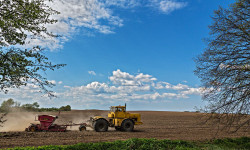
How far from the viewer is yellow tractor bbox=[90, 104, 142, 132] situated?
1981 cm

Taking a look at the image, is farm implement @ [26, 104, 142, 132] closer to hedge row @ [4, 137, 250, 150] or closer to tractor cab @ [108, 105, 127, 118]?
tractor cab @ [108, 105, 127, 118]

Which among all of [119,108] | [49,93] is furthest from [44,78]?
[119,108]

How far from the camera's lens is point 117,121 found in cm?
2016

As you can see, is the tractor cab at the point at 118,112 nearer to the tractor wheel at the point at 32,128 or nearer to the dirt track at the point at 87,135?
the dirt track at the point at 87,135

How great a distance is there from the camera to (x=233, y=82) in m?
11.9

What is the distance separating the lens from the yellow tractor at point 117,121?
1981cm

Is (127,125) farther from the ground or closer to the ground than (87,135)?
farther from the ground

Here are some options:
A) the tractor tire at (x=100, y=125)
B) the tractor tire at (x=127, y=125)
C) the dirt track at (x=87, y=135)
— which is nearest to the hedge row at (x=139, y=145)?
the dirt track at (x=87, y=135)

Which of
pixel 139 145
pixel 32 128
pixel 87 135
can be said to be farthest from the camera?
pixel 32 128

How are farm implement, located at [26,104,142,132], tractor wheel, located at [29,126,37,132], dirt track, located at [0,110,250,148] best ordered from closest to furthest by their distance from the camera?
1. dirt track, located at [0,110,250,148]
2. tractor wheel, located at [29,126,37,132]
3. farm implement, located at [26,104,142,132]

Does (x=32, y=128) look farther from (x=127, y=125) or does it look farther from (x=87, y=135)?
(x=127, y=125)

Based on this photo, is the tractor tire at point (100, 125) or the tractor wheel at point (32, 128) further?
the tractor tire at point (100, 125)

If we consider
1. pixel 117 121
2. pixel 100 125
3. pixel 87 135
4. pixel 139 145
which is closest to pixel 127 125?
pixel 117 121

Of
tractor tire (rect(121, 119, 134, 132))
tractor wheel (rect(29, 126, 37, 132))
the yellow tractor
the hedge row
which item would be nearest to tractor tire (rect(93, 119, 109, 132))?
the yellow tractor
